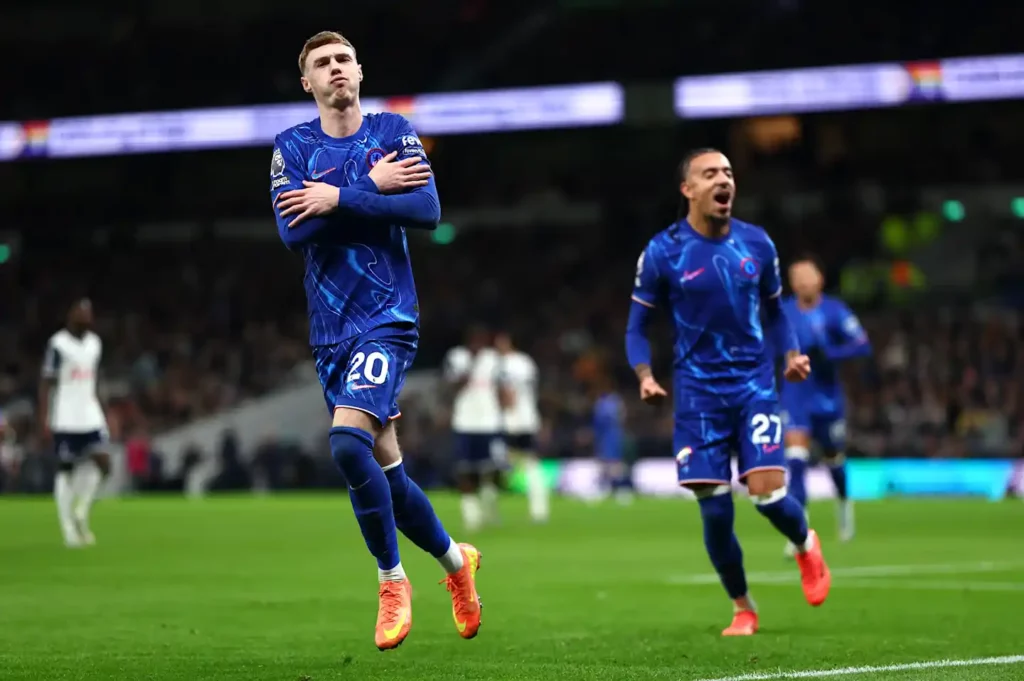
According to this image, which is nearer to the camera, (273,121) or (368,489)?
(368,489)

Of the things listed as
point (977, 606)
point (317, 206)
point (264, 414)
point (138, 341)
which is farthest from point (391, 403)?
point (138, 341)

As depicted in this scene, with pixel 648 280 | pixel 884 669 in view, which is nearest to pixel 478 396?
pixel 648 280

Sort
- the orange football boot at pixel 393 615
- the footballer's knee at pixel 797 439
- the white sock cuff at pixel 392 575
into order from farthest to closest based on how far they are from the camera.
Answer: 1. the footballer's knee at pixel 797 439
2. the white sock cuff at pixel 392 575
3. the orange football boot at pixel 393 615

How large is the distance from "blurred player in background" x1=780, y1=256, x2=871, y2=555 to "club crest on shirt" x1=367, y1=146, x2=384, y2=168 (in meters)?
8.84

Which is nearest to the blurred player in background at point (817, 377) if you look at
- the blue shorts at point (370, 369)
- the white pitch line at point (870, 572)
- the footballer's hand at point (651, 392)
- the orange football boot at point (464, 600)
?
the white pitch line at point (870, 572)

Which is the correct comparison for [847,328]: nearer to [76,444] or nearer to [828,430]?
[828,430]

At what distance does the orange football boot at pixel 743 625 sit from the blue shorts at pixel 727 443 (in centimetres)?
73

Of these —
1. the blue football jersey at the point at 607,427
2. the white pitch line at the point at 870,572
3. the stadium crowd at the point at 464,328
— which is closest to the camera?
the white pitch line at the point at 870,572

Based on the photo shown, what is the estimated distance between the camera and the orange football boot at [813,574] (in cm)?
914

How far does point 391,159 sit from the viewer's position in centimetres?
706

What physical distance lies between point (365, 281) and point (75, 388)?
11696 mm

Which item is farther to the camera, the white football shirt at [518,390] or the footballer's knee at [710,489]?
the white football shirt at [518,390]

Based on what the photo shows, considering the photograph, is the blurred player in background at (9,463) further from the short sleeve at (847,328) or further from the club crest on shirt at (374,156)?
the club crest on shirt at (374,156)

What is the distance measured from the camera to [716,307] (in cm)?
901
